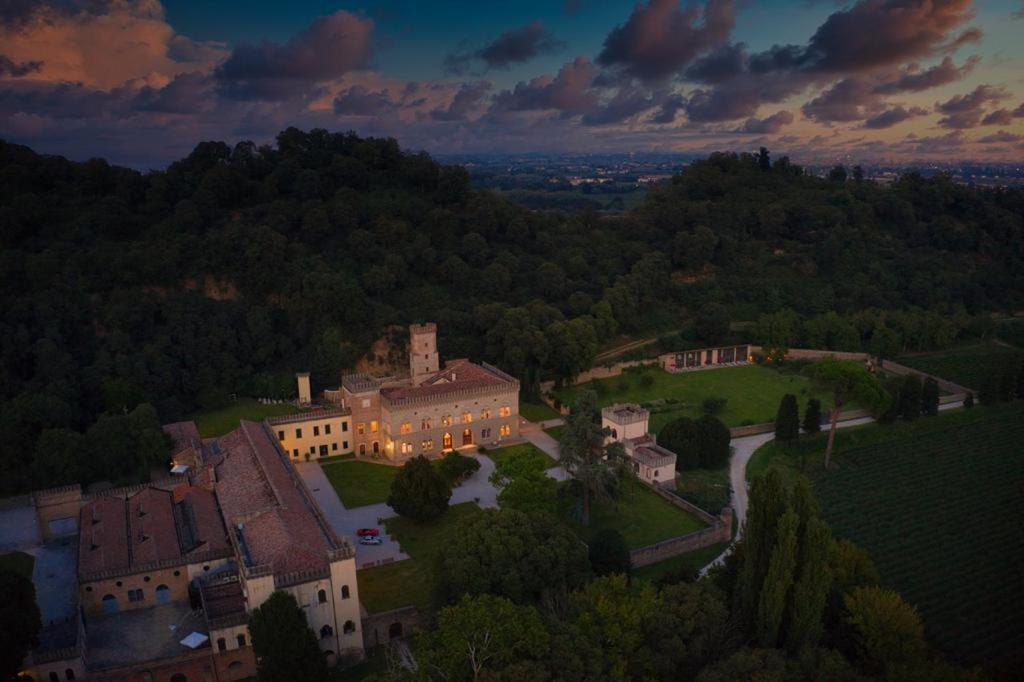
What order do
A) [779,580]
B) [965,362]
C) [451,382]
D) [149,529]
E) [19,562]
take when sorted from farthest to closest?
[965,362] → [451,382] → [19,562] → [149,529] → [779,580]

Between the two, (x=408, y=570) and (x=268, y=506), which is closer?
(x=268, y=506)

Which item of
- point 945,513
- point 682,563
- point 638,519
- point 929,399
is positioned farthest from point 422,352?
point 929,399

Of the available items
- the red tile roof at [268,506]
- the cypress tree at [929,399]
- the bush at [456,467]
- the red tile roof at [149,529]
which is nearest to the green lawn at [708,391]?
the cypress tree at [929,399]

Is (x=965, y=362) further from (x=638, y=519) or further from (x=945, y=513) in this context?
(x=638, y=519)

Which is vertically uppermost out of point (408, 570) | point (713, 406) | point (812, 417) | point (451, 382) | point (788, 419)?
point (451, 382)

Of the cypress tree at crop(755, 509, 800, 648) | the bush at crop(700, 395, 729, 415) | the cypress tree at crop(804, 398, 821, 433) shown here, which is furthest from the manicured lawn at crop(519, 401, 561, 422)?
the cypress tree at crop(755, 509, 800, 648)

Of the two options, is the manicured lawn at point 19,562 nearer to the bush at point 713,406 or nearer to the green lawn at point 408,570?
the green lawn at point 408,570

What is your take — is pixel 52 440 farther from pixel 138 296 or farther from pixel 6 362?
pixel 138 296
